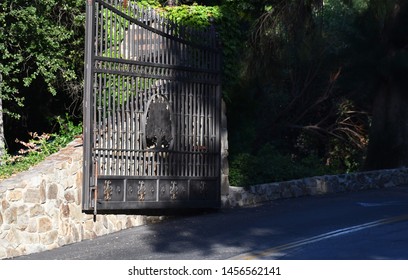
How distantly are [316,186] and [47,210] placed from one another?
271 inches

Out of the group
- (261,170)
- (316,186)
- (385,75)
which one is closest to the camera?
(261,170)

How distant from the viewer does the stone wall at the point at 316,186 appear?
54.4 ft

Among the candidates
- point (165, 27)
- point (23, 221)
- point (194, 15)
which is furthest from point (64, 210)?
point (194, 15)

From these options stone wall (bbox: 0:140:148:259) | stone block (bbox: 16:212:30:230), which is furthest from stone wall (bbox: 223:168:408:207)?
stone block (bbox: 16:212:30:230)

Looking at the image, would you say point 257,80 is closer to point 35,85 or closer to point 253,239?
point 35,85

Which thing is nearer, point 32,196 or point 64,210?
point 32,196

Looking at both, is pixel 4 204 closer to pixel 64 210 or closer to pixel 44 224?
pixel 44 224

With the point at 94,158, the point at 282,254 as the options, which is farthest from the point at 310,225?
the point at 94,158

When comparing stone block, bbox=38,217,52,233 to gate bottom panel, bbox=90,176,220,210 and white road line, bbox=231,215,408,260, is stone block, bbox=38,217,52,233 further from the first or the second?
white road line, bbox=231,215,408,260

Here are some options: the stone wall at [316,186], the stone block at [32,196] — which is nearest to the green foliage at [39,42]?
the stone wall at [316,186]

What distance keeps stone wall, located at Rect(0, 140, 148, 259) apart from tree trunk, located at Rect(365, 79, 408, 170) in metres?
9.89

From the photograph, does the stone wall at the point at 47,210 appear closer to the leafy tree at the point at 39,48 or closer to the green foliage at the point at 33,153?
A: the green foliage at the point at 33,153

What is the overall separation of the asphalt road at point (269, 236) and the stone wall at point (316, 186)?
1.35ft

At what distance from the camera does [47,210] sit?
13234 millimetres
